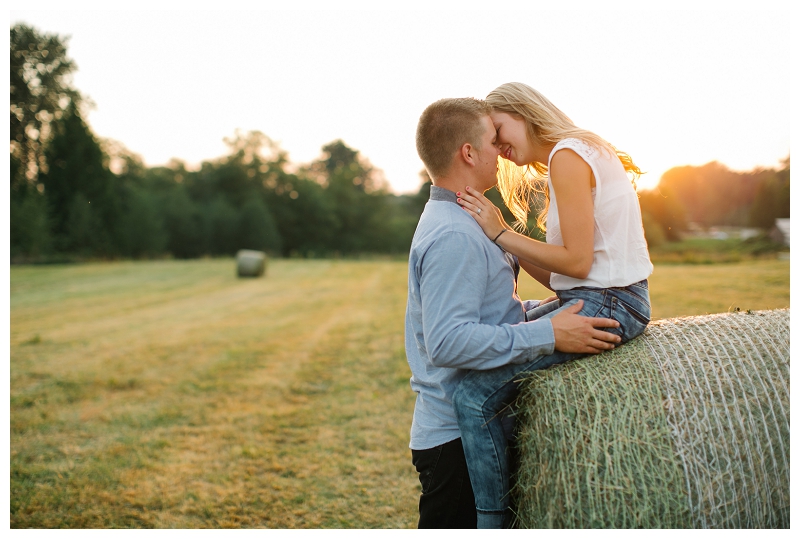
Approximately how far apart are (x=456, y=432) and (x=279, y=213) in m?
44.8

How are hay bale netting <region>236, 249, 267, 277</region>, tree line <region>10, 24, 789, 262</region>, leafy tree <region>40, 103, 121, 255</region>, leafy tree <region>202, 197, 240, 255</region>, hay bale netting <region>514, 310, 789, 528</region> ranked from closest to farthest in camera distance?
hay bale netting <region>514, 310, 789, 528</region>, tree line <region>10, 24, 789, 262</region>, hay bale netting <region>236, 249, 267, 277</region>, leafy tree <region>40, 103, 121, 255</region>, leafy tree <region>202, 197, 240, 255</region>

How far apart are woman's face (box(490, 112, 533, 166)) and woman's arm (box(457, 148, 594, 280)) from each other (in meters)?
0.24

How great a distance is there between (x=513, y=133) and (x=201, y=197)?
46586 millimetres

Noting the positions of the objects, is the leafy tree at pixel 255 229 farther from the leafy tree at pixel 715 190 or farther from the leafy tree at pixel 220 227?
the leafy tree at pixel 715 190

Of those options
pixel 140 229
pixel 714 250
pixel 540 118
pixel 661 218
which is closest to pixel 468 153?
pixel 540 118

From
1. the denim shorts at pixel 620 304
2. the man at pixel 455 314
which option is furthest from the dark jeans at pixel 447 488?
the denim shorts at pixel 620 304

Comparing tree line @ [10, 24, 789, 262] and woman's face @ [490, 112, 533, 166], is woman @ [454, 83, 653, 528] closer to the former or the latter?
woman's face @ [490, 112, 533, 166]

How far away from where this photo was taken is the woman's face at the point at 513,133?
89.0 inches

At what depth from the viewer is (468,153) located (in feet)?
7.11

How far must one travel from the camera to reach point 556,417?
1960 millimetres

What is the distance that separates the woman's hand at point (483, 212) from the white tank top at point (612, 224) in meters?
0.22

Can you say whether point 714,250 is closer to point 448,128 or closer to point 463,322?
point 448,128

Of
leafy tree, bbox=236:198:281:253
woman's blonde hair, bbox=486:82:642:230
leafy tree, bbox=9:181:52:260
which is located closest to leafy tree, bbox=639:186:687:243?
woman's blonde hair, bbox=486:82:642:230

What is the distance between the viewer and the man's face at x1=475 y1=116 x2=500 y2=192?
218cm
